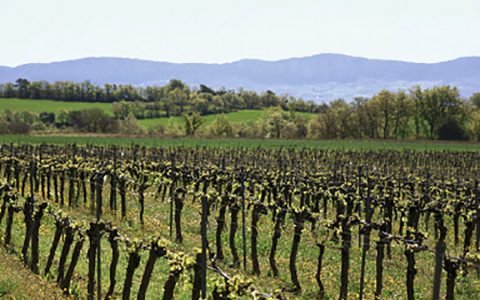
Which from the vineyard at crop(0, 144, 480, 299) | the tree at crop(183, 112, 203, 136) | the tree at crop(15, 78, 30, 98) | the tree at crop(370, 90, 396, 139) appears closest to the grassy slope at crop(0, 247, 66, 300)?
the vineyard at crop(0, 144, 480, 299)

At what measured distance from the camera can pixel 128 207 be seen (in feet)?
76.5

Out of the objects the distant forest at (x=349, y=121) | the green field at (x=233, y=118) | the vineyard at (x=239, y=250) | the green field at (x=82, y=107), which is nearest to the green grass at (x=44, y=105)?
the green field at (x=82, y=107)

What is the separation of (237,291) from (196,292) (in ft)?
4.86

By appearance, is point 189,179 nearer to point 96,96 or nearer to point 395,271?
point 395,271

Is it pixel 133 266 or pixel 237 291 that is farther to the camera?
pixel 133 266

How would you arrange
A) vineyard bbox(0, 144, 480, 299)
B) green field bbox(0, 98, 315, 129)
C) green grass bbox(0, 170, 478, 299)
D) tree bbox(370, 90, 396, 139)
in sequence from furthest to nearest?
green field bbox(0, 98, 315, 129), tree bbox(370, 90, 396, 139), green grass bbox(0, 170, 478, 299), vineyard bbox(0, 144, 480, 299)

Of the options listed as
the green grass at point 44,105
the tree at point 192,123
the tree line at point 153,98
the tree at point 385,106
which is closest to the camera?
the tree at point 385,106

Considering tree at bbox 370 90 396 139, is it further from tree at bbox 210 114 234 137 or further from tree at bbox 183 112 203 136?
tree at bbox 183 112 203 136

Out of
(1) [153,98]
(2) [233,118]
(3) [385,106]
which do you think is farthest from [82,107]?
(3) [385,106]

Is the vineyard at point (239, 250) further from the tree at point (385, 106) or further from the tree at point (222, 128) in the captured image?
the tree at point (222, 128)

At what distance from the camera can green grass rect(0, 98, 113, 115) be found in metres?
119

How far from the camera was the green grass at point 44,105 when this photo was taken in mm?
118562

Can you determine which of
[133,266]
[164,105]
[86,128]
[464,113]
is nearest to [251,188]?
[133,266]

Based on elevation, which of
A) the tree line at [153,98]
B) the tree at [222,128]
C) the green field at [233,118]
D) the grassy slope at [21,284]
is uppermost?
the tree line at [153,98]
